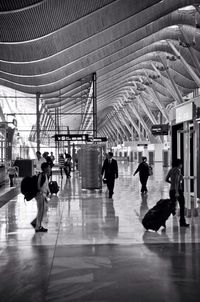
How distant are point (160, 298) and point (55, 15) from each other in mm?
17562

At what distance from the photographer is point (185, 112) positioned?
12523 mm

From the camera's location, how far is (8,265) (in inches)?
277

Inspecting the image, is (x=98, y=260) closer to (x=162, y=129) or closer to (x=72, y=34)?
(x=162, y=129)

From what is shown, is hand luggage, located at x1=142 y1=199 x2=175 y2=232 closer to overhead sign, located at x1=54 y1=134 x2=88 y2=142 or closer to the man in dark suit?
the man in dark suit

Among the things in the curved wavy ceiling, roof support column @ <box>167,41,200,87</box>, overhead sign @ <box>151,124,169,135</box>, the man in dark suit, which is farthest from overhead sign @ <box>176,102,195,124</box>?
roof support column @ <box>167,41,200,87</box>

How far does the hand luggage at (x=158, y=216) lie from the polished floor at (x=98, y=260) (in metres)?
0.17

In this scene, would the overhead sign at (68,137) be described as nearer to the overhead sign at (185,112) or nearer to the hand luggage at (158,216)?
the overhead sign at (185,112)

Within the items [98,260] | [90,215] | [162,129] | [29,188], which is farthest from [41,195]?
[162,129]

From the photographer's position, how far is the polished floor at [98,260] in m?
5.57

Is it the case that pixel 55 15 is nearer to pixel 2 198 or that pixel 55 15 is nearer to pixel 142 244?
pixel 2 198

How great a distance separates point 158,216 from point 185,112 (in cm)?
342

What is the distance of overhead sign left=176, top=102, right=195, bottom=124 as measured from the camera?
39.5 feet

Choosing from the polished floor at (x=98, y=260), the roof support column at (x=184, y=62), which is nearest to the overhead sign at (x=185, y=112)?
the polished floor at (x=98, y=260)

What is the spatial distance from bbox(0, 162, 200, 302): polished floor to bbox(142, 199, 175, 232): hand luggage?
168 millimetres
